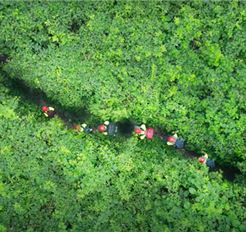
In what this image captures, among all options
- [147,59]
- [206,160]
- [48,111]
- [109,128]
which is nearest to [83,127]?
[109,128]

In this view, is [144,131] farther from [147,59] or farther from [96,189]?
[96,189]

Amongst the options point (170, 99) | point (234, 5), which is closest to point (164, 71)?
point (170, 99)

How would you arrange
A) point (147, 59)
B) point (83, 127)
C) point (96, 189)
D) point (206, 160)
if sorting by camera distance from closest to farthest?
point (96, 189) → point (147, 59) → point (206, 160) → point (83, 127)

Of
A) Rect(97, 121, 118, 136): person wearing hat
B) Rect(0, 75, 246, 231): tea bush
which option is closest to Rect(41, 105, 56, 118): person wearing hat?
Rect(97, 121, 118, 136): person wearing hat

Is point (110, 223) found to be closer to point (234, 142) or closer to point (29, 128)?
point (29, 128)

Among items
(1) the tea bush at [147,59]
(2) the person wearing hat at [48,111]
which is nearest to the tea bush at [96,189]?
(1) the tea bush at [147,59]

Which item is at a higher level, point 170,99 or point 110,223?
point 170,99
